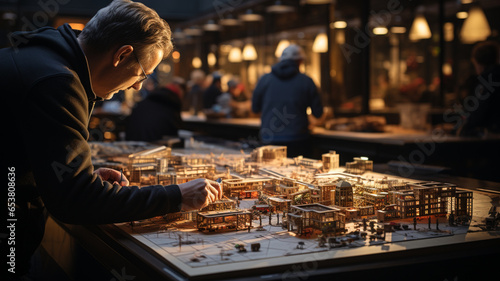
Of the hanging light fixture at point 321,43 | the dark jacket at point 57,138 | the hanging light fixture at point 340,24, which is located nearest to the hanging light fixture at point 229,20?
the hanging light fixture at point 321,43

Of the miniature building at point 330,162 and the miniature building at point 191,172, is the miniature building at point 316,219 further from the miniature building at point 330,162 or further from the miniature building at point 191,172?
the miniature building at point 330,162

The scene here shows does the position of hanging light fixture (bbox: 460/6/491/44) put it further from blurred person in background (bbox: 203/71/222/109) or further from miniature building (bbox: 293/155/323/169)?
blurred person in background (bbox: 203/71/222/109)

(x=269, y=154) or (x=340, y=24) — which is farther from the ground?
Answer: (x=340, y=24)

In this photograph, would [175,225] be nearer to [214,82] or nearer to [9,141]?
[9,141]

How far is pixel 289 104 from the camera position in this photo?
643cm

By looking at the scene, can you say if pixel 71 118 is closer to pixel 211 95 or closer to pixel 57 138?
pixel 57 138

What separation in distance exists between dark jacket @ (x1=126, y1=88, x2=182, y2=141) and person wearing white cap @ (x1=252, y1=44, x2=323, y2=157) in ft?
3.47

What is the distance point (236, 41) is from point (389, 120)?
18.8ft

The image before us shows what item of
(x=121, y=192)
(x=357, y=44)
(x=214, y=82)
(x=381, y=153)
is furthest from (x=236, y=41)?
(x=121, y=192)

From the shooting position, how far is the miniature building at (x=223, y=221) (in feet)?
6.71

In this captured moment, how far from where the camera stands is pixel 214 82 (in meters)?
11.2

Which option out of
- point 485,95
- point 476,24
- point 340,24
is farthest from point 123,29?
point 340,24

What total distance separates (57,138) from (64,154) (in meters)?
0.05

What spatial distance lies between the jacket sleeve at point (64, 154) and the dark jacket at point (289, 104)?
15.5 ft
